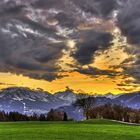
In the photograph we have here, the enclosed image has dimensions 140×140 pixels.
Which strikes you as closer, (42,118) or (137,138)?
(137,138)

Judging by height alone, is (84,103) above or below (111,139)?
above

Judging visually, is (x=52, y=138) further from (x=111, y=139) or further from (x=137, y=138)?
(x=137, y=138)

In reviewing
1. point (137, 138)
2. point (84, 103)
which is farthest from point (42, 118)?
point (137, 138)

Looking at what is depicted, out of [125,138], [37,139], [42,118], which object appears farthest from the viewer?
[42,118]

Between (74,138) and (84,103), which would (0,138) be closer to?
(74,138)

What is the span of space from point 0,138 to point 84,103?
438 feet

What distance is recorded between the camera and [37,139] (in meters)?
59.8

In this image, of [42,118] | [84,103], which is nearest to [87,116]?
[84,103]

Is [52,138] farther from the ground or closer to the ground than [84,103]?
closer to the ground

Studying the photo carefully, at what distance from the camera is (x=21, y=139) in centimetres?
6044

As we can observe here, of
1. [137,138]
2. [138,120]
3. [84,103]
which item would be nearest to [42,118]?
[84,103]

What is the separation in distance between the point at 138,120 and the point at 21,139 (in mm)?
146009

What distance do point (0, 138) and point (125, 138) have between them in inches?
814

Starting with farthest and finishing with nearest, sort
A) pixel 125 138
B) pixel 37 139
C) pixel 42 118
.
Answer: pixel 42 118
pixel 125 138
pixel 37 139
